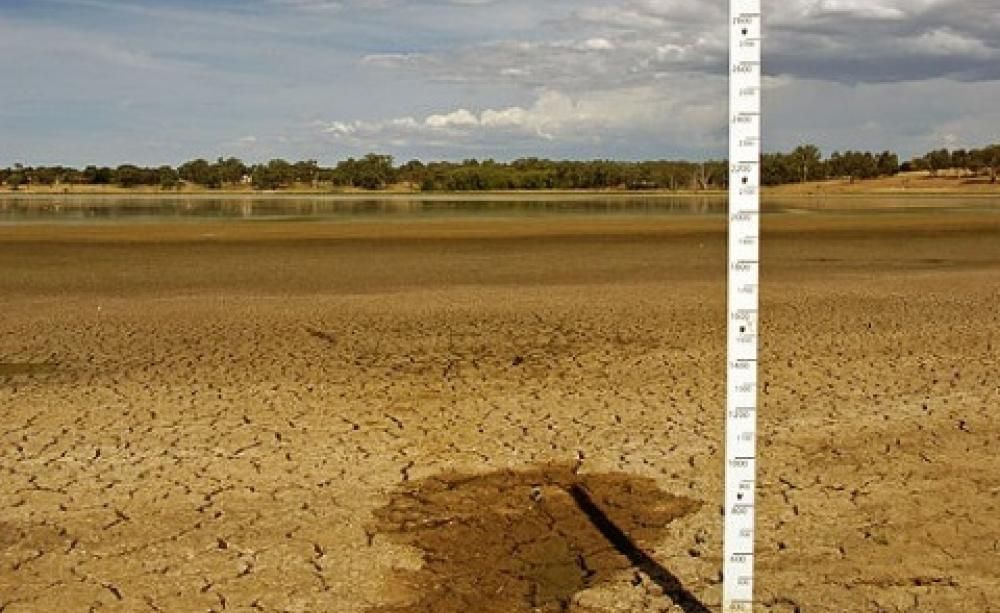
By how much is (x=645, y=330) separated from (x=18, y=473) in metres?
8.90

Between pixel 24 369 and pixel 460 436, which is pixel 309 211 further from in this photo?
pixel 460 436

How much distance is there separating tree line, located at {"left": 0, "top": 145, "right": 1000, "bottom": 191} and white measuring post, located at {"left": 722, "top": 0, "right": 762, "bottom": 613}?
131340 mm

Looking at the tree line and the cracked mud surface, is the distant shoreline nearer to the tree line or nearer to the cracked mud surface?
the tree line

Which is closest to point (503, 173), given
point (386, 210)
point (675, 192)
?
point (675, 192)

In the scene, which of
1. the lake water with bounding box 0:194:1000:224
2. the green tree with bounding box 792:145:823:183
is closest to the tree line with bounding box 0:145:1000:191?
the green tree with bounding box 792:145:823:183

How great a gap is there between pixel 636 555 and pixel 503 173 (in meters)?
136

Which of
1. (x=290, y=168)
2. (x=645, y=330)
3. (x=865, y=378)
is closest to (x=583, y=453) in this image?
(x=865, y=378)

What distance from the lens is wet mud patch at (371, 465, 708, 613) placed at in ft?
18.7

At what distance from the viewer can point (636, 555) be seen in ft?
20.5

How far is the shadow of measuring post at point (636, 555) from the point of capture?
220 inches

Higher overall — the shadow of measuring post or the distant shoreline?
the distant shoreline

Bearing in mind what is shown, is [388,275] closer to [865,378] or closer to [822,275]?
[822,275]

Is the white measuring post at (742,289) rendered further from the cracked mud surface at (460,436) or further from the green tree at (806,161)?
the green tree at (806,161)

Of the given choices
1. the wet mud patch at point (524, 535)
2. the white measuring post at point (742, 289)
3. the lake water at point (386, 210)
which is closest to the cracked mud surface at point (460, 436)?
the wet mud patch at point (524, 535)
